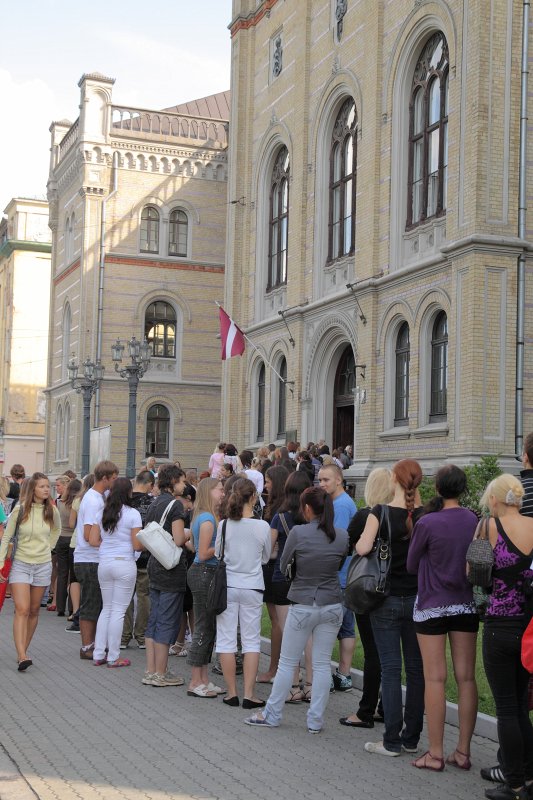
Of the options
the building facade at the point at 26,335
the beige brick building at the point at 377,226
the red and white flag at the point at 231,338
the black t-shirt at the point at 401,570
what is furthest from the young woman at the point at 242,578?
the building facade at the point at 26,335

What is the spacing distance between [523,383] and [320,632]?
44.2 ft

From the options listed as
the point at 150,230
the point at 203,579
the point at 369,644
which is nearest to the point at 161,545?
the point at 203,579

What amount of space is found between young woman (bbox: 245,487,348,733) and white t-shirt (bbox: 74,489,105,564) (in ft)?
12.3

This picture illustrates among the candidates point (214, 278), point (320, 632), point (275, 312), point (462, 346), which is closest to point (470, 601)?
point (320, 632)

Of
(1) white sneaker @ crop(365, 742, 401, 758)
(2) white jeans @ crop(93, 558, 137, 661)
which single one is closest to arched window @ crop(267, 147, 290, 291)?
(2) white jeans @ crop(93, 558, 137, 661)

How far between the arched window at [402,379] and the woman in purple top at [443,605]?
1692 centimetres

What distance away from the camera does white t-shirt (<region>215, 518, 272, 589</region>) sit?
30.9ft

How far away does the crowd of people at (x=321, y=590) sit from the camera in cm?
684

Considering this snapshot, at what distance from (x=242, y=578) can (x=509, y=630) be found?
3209 millimetres

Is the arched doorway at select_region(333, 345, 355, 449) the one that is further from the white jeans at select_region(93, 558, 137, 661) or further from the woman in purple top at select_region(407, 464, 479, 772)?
the woman in purple top at select_region(407, 464, 479, 772)

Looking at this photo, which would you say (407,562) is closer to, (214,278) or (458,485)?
(458,485)

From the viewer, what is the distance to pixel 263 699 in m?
9.89

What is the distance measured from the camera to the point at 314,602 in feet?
27.9

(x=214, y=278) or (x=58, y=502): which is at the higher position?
(x=214, y=278)
